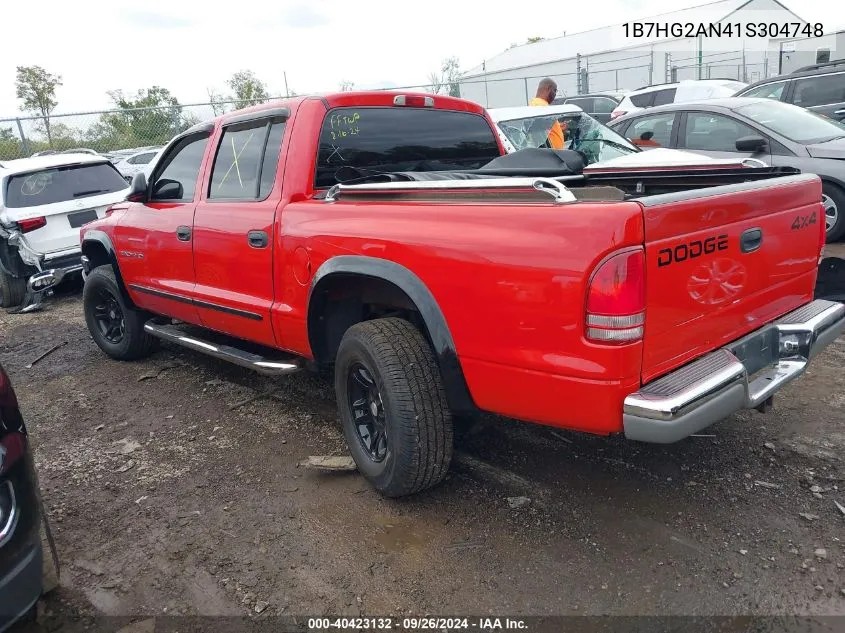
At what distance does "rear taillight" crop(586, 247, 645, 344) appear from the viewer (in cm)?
220

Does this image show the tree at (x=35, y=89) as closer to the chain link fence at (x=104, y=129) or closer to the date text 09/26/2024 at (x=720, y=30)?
the chain link fence at (x=104, y=129)

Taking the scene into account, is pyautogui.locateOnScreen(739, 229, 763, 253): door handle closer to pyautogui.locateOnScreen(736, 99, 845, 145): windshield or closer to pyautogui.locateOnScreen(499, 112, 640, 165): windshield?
pyautogui.locateOnScreen(499, 112, 640, 165): windshield

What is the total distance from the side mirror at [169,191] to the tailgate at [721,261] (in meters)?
3.24

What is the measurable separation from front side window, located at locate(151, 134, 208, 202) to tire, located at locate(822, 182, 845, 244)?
5879mm

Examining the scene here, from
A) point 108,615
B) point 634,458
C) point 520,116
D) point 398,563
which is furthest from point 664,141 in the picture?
point 108,615

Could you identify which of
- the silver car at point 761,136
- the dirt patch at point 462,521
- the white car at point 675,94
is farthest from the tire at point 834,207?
the white car at point 675,94

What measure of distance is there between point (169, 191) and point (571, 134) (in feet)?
14.2

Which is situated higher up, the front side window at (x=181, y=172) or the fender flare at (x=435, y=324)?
the front side window at (x=181, y=172)

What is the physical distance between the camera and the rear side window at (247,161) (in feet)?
12.3

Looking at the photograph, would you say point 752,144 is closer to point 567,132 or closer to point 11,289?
point 567,132

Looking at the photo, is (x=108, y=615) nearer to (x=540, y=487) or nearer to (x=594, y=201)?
(x=540, y=487)

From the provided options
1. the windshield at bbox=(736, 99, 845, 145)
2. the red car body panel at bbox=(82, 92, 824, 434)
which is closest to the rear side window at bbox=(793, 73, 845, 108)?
the windshield at bbox=(736, 99, 845, 145)

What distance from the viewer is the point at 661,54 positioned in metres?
29.7

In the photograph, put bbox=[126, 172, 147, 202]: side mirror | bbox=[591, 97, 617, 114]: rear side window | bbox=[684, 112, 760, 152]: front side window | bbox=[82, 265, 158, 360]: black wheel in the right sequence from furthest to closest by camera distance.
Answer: bbox=[591, 97, 617, 114]: rear side window < bbox=[684, 112, 760, 152]: front side window < bbox=[82, 265, 158, 360]: black wheel < bbox=[126, 172, 147, 202]: side mirror
